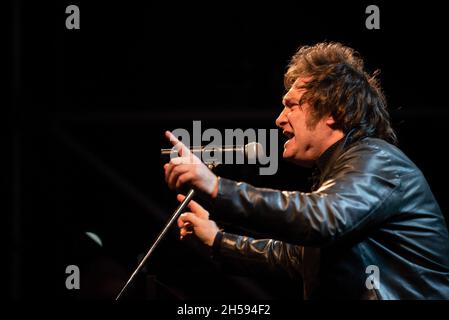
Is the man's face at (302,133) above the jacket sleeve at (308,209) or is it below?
above

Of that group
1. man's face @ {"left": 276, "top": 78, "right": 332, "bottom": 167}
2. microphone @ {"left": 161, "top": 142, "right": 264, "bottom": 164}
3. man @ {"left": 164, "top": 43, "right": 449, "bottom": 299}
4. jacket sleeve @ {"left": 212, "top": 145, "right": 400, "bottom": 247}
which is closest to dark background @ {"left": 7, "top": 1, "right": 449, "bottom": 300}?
man @ {"left": 164, "top": 43, "right": 449, "bottom": 299}

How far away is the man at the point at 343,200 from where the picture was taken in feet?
5.53

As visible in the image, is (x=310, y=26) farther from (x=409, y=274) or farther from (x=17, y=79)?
(x=409, y=274)

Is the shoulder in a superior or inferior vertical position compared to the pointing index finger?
inferior

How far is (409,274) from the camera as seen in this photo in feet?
6.21

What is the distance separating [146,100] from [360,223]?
2.32 m

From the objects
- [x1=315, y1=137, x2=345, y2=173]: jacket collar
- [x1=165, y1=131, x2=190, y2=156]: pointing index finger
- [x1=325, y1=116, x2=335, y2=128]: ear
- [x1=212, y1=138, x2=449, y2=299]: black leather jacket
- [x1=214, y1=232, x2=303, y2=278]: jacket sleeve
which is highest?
[x1=325, y1=116, x2=335, y2=128]: ear

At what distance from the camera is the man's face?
218 cm

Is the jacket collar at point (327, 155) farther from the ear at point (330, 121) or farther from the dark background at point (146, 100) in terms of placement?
the dark background at point (146, 100)

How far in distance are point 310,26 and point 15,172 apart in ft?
6.84

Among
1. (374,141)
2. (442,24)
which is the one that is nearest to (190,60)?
(442,24)

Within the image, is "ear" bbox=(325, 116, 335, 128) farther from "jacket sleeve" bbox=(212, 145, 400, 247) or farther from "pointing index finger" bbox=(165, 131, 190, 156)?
"pointing index finger" bbox=(165, 131, 190, 156)

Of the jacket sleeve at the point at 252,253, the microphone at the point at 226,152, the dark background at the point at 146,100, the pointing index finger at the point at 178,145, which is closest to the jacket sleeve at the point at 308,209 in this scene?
the pointing index finger at the point at 178,145
